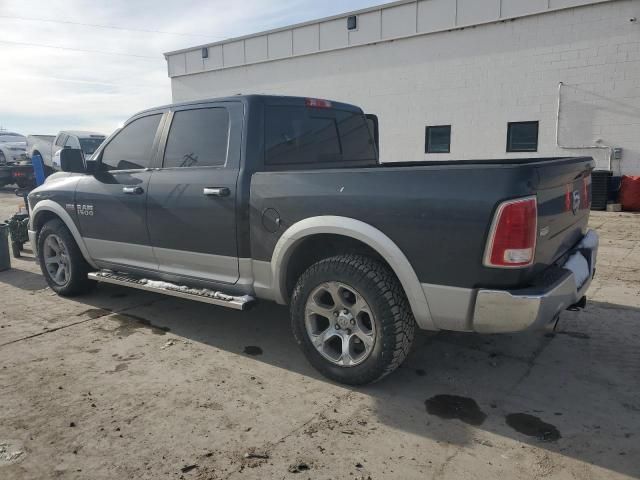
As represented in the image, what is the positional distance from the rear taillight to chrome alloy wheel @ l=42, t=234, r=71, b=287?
4437 millimetres

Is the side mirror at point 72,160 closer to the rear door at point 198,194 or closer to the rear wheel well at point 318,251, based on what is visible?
the rear door at point 198,194

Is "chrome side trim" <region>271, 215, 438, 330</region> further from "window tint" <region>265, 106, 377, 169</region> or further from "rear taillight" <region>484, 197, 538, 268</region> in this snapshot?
"window tint" <region>265, 106, 377, 169</region>

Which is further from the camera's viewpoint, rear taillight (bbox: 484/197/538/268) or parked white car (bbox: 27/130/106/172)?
parked white car (bbox: 27/130/106/172)

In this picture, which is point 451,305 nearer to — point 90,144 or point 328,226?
point 328,226

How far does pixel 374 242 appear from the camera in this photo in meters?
2.98

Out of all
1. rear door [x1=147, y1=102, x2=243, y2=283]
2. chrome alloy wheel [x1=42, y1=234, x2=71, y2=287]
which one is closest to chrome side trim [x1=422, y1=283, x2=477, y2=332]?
rear door [x1=147, y1=102, x2=243, y2=283]

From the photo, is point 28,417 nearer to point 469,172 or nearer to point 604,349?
point 469,172

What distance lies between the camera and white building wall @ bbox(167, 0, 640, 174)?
38.7 feet

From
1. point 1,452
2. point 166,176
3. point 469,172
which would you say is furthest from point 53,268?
point 469,172

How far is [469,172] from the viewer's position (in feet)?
8.69

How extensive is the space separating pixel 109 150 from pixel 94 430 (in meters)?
2.87

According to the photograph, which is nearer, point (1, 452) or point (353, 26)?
point (1, 452)

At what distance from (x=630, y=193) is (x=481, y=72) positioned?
16.1 feet

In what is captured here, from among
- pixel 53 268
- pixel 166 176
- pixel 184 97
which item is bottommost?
pixel 53 268
